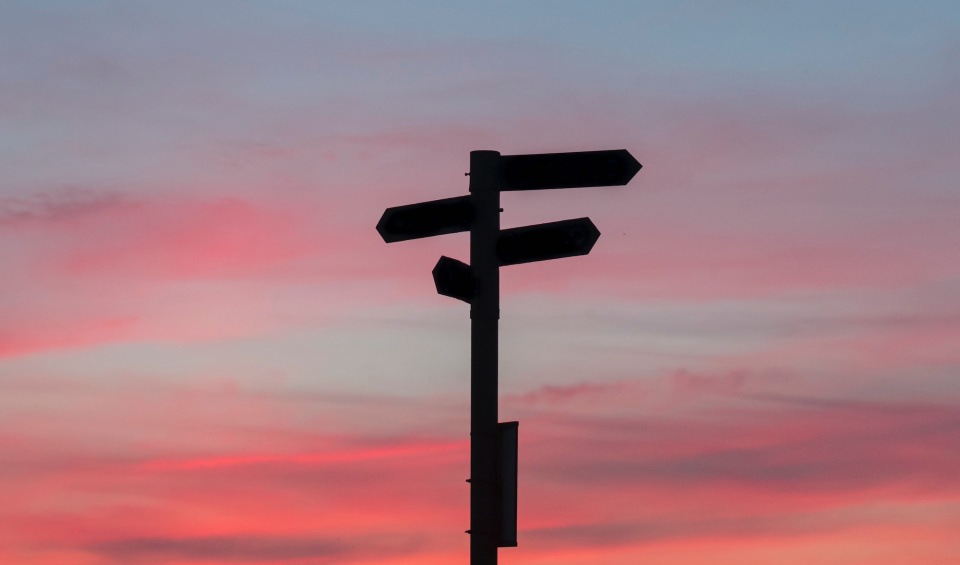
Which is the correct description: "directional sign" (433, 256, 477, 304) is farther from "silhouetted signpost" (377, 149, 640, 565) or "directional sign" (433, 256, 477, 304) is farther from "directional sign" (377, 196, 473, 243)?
"directional sign" (377, 196, 473, 243)

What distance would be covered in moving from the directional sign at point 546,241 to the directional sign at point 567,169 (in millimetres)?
331

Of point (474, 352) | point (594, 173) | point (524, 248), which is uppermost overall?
point (594, 173)

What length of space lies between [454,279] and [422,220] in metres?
0.64

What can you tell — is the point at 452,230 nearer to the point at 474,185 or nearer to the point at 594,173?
the point at 474,185

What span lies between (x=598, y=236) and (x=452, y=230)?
1.15 m

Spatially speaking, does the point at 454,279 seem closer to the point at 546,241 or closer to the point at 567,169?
the point at 546,241

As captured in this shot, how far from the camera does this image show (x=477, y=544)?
977cm

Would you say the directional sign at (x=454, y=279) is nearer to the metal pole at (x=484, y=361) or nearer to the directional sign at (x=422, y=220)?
the metal pole at (x=484, y=361)

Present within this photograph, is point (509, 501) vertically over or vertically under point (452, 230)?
under

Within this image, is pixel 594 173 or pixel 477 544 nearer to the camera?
pixel 477 544

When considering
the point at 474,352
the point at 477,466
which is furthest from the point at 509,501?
the point at 474,352

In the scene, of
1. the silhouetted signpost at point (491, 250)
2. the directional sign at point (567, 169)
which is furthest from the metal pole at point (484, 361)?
the directional sign at point (567, 169)

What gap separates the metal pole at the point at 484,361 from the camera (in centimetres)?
983

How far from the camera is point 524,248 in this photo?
400 inches
